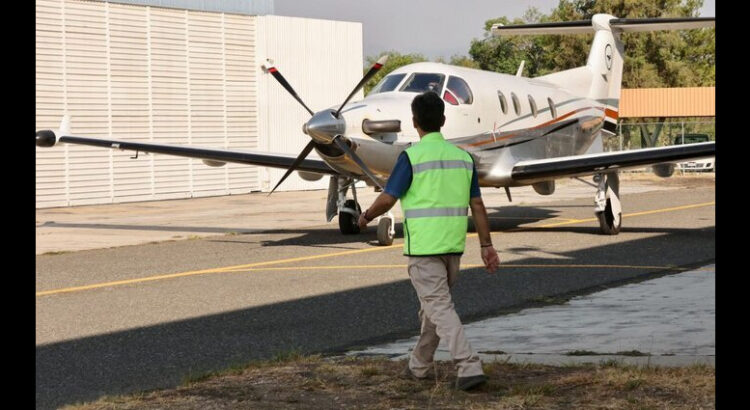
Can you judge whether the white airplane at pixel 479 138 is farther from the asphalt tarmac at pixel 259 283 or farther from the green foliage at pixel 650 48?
the green foliage at pixel 650 48

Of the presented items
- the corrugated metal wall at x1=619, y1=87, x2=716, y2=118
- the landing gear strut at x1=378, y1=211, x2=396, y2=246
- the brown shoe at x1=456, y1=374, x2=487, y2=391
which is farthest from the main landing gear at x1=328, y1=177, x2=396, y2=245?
the corrugated metal wall at x1=619, y1=87, x2=716, y2=118

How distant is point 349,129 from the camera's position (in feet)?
56.5

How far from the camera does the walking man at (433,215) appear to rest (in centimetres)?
732

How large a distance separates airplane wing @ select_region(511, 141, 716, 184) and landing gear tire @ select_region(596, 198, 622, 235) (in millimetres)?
703

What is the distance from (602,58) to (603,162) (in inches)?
290

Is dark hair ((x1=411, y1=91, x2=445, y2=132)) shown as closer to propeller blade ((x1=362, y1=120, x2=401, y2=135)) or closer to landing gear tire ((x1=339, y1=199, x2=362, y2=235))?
propeller blade ((x1=362, y1=120, x2=401, y2=135))

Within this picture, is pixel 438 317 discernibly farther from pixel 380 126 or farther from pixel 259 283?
pixel 380 126

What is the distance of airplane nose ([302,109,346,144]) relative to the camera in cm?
1672

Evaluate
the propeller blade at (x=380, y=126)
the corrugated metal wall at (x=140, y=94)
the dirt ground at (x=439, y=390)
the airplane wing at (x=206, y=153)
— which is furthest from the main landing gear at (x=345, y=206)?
the corrugated metal wall at (x=140, y=94)

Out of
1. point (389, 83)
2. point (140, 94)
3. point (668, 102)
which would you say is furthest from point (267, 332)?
point (668, 102)

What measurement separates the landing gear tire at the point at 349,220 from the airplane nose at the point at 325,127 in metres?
4.31
